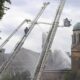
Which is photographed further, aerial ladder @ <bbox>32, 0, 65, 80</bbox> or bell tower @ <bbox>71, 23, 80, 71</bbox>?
bell tower @ <bbox>71, 23, 80, 71</bbox>

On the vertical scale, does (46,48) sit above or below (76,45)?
below

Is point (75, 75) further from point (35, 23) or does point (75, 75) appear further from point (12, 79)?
point (35, 23)

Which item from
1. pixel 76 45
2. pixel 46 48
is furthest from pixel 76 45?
pixel 46 48

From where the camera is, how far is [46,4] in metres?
49.6

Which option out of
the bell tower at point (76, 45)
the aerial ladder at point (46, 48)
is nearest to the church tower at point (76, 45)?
the bell tower at point (76, 45)

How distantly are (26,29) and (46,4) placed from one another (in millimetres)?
4179

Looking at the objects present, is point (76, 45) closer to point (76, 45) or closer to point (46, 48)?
point (76, 45)

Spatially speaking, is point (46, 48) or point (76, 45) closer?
point (46, 48)

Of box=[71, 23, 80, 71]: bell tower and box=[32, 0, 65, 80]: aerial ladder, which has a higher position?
box=[71, 23, 80, 71]: bell tower

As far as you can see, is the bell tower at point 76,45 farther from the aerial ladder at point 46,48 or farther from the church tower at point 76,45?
the aerial ladder at point 46,48

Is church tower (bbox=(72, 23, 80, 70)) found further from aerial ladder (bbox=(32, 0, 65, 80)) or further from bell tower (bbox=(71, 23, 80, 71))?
aerial ladder (bbox=(32, 0, 65, 80))

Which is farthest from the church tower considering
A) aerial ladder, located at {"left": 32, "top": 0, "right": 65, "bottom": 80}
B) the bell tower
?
aerial ladder, located at {"left": 32, "top": 0, "right": 65, "bottom": 80}

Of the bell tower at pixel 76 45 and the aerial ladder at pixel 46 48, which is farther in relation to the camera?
the bell tower at pixel 76 45

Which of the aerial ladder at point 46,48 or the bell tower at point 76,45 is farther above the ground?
the bell tower at point 76,45
